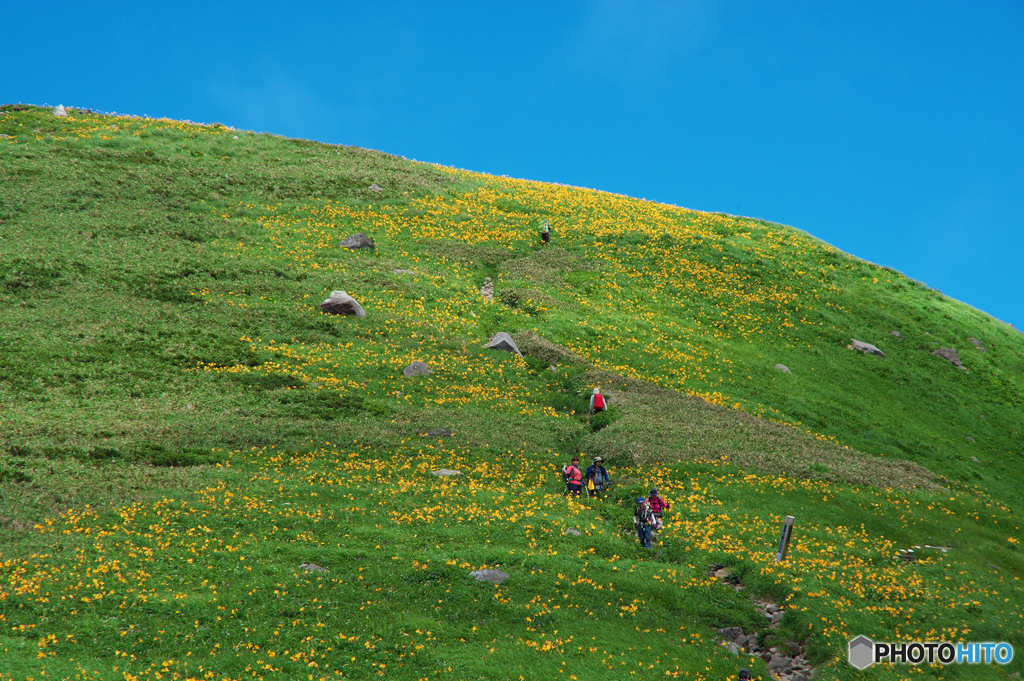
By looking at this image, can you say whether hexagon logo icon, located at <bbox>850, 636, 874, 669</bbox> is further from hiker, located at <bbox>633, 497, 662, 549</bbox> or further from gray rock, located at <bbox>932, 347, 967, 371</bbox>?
gray rock, located at <bbox>932, 347, 967, 371</bbox>

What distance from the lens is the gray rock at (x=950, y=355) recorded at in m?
53.9

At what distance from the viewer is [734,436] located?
3706 centimetres

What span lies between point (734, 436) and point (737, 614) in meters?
16.5

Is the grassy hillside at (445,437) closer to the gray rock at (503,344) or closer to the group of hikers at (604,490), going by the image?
the group of hikers at (604,490)

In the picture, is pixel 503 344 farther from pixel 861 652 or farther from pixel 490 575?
pixel 861 652

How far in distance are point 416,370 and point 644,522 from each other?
19.7 m

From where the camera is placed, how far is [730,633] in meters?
21.2

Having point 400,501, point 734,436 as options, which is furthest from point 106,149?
point 734,436

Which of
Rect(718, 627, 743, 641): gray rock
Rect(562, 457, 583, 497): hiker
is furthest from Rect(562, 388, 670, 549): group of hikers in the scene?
Rect(718, 627, 743, 641): gray rock

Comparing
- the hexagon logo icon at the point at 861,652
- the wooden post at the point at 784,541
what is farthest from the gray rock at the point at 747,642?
the wooden post at the point at 784,541

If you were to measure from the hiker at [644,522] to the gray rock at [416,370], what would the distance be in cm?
1902

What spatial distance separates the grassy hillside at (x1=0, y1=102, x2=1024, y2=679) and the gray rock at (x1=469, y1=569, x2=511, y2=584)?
1.78 ft

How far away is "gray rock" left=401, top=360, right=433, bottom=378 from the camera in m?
41.2

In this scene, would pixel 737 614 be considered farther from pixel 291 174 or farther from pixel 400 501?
pixel 291 174
